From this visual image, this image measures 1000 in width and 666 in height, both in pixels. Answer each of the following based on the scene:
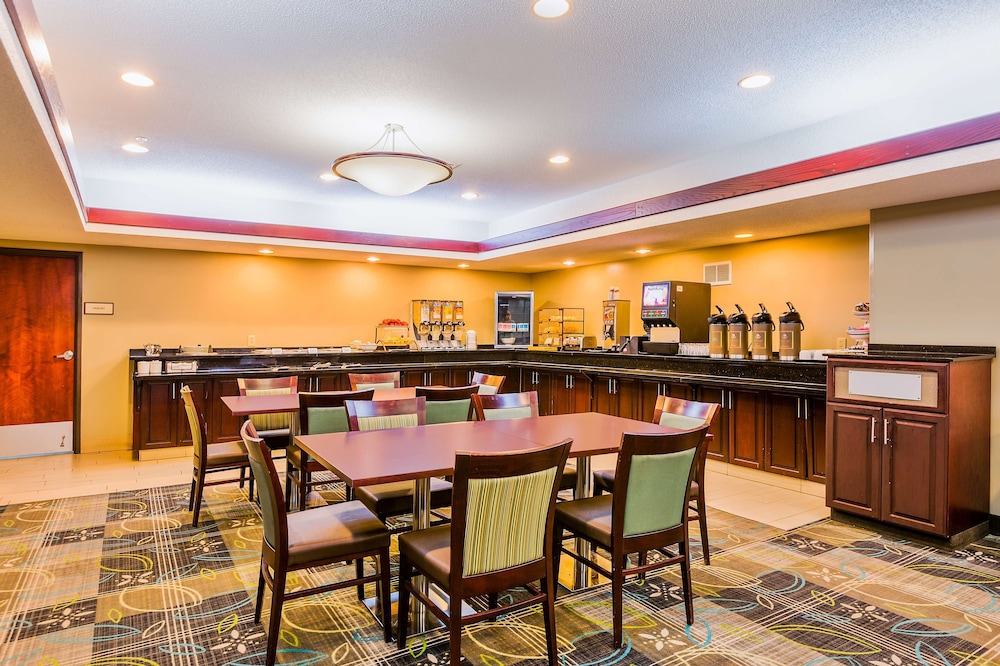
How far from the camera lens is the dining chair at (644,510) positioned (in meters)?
2.51

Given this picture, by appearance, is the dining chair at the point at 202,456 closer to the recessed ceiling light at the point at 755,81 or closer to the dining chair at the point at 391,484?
the dining chair at the point at 391,484

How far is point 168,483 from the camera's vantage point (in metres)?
5.32

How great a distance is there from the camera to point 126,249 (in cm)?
717

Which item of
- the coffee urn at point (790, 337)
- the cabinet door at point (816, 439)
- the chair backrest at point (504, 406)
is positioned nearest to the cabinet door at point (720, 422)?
the coffee urn at point (790, 337)

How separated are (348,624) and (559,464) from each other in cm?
135

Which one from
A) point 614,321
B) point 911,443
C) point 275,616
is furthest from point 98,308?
point 911,443

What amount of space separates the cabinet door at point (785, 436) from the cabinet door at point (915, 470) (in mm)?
1007

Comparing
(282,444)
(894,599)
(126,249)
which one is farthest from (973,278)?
(126,249)

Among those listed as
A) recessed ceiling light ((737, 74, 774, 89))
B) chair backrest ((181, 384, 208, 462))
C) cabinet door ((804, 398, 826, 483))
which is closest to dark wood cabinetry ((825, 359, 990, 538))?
cabinet door ((804, 398, 826, 483))

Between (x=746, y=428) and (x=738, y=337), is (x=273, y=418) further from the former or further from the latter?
(x=738, y=337)

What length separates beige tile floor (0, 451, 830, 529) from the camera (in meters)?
4.66

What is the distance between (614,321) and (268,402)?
4772 millimetres

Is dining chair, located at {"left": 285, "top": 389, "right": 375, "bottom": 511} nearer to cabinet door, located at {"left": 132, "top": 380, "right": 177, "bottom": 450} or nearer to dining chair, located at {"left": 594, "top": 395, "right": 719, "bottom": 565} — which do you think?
dining chair, located at {"left": 594, "top": 395, "right": 719, "bottom": 565}

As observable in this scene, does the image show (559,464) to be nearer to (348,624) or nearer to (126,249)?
(348,624)
